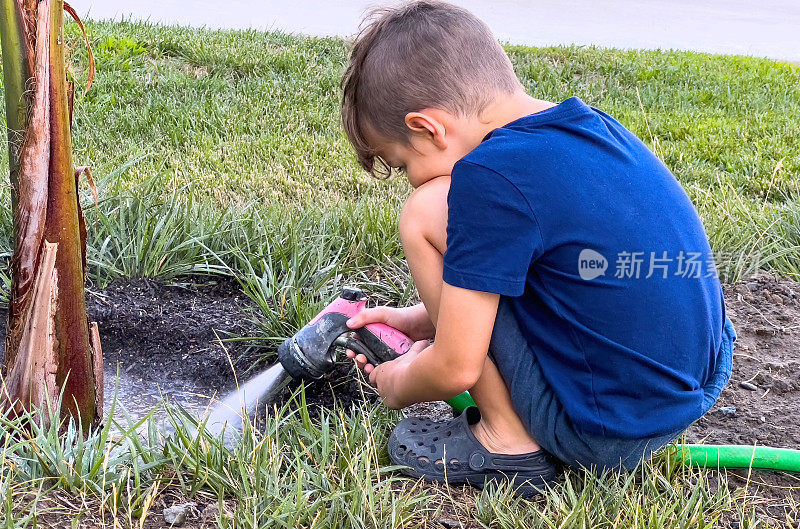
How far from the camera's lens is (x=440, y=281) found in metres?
1.79

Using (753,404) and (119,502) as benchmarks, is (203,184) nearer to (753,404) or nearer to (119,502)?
(119,502)

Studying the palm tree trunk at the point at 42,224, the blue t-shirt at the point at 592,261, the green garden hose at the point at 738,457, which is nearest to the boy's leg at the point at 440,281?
the blue t-shirt at the point at 592,261

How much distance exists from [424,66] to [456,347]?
589 mm

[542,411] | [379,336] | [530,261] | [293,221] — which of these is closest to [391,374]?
[379,336]

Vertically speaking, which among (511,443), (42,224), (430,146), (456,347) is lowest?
(511,443)

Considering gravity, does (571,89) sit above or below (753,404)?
above

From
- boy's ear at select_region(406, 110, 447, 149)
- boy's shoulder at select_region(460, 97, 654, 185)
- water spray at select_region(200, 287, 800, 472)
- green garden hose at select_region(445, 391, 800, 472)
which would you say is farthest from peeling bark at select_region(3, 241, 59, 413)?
green garden hose at select_region(445, 391, 800, 472)

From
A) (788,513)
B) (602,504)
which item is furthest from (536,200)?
(788,513)

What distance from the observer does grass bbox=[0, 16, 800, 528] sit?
5.56ft

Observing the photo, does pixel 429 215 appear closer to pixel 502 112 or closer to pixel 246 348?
pixel 502 112

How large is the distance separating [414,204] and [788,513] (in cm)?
110

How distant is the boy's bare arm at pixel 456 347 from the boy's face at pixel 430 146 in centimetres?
30

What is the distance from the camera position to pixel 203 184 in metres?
3.67

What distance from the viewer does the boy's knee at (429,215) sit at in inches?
69.1
